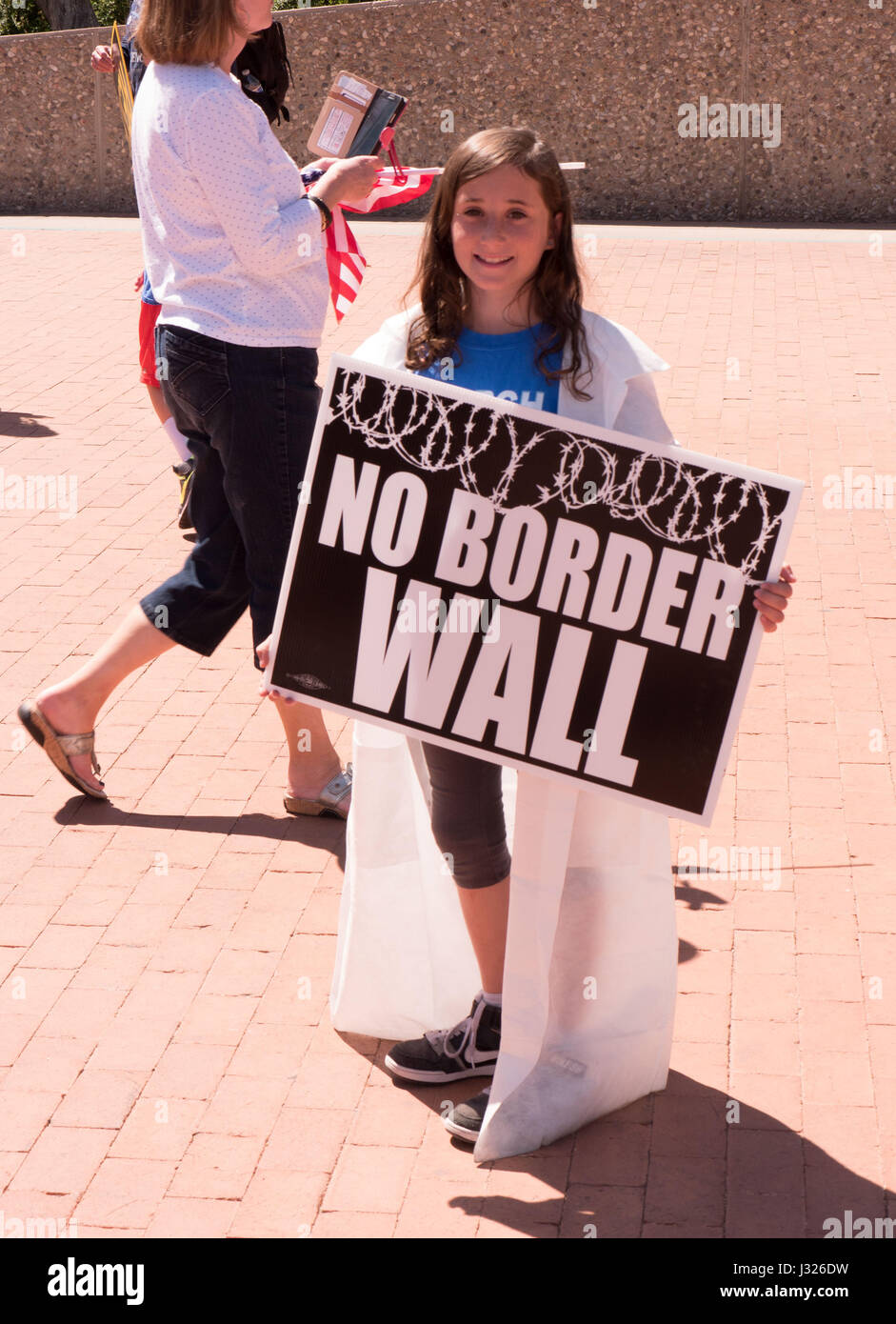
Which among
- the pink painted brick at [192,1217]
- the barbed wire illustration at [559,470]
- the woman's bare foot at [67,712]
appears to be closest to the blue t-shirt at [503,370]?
the barbed wire illustration at [559,470]

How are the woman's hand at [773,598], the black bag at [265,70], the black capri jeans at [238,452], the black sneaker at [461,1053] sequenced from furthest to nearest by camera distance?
the black bag at [265,70] → the black capri jeans at [238,452] → the black sneaker at [461,1053] → the woman's hand at [773,598]

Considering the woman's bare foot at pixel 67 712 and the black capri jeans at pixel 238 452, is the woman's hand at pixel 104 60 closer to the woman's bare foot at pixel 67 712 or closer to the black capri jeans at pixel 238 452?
the black capri jeans at pixel 238 452

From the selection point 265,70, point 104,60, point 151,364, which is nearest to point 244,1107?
point 265,70

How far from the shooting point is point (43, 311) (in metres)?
10.8

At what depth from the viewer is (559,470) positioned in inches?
106

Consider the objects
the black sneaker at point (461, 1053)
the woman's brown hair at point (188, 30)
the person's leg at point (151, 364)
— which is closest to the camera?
the black sneaker at point (461, 1053)

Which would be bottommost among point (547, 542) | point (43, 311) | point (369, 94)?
point (43, 311)

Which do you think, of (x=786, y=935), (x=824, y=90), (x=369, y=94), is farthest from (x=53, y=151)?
(x=786, y=935)

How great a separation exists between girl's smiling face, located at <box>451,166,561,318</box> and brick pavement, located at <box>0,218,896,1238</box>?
0.29 metres

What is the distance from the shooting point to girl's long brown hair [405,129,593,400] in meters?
2.73

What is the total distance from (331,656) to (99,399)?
627cm

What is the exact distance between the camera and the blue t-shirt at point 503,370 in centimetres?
278

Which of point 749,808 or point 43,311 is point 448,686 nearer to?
point 749,808

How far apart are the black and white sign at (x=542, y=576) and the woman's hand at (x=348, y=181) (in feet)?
4.41
